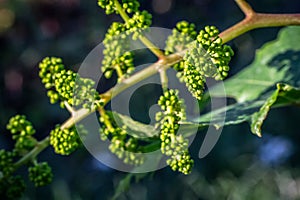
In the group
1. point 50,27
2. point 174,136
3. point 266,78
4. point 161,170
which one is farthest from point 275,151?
point 174,136

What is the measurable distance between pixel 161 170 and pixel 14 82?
1439mm

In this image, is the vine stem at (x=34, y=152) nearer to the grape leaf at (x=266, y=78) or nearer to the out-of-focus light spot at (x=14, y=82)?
the grape leaf at (x=266, y=78)

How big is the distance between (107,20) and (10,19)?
649 mm

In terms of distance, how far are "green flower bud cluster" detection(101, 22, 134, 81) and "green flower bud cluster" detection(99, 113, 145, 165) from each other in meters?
0.11

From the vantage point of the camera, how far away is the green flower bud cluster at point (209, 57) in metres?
1.08

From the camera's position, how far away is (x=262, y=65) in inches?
67.4

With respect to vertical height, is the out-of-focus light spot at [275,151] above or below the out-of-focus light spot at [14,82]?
below

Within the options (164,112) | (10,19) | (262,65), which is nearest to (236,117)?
(164,112)

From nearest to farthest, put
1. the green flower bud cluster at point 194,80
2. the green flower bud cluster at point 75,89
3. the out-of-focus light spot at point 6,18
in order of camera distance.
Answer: the green flower bud cluster at point 194,80 → the green flower bud cluster at point 75,89 → the out-of-focus light spot at point 6,18

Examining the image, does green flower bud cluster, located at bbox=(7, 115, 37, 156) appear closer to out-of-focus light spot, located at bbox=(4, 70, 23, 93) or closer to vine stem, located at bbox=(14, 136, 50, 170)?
vine stem, located at bbox=(14, 136, 50, 170)

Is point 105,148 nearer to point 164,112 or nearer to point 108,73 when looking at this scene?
point 108,73

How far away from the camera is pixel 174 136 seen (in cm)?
115

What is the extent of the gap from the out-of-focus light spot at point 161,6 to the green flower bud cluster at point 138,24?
2586 mm

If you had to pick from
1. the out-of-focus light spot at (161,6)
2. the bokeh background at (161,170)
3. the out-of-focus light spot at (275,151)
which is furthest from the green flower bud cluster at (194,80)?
the out-of-focus light spot at (161,6)
